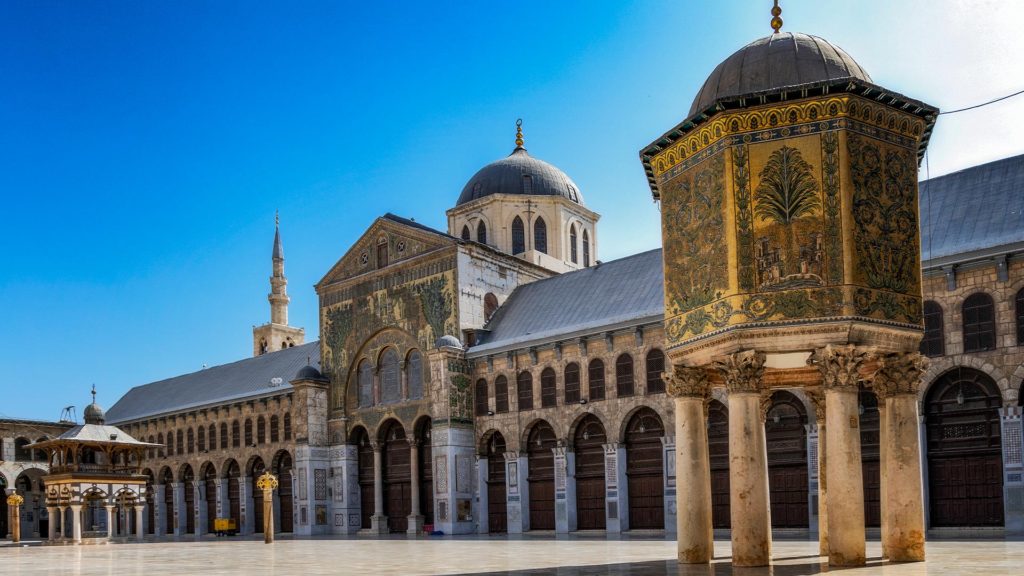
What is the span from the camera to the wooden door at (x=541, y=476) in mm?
40375

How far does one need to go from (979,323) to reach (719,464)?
1008 centimetres

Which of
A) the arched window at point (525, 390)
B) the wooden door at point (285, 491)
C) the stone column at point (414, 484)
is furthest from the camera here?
the wooden door at point (285, 491)

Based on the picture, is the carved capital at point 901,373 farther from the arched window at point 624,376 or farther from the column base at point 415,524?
the column base at point 415,524

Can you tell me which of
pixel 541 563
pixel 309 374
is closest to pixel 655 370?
pixel 541 563

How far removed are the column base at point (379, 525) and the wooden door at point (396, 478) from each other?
0.36m

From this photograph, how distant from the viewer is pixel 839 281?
1566cm

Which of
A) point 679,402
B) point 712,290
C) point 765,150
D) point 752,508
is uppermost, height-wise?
point 765,150

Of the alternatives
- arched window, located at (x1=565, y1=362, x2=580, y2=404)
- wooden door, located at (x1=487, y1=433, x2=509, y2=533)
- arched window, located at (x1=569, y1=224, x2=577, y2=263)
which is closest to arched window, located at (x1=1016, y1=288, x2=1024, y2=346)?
arched window, located at (x1=565, y1=362, x2=580, y2=404)

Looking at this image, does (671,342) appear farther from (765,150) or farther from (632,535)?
(632,535)

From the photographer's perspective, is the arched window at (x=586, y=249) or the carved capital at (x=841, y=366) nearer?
the carved capital at (x=841, y=366)

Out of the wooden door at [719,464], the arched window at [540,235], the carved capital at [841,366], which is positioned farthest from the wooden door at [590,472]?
the carved capital at [841,366]

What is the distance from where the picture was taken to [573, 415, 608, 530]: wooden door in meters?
38.7

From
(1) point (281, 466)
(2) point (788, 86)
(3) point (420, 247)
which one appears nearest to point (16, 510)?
(1) point (281, 466)

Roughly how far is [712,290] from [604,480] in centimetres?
2296
